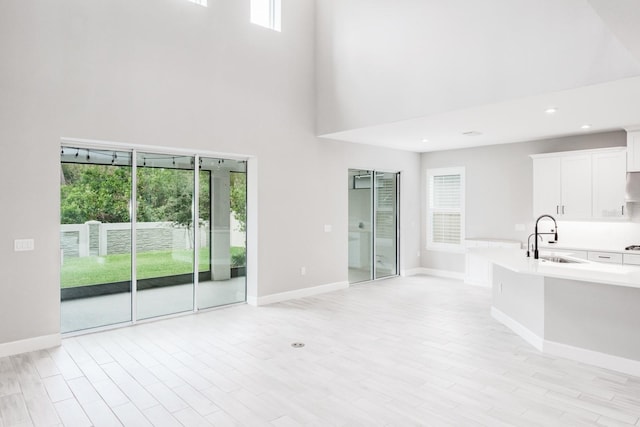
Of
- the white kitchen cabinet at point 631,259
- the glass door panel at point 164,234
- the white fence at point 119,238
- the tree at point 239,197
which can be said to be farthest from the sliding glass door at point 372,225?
the white kitchen cabinet at point 631,259

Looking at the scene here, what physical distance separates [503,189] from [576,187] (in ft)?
4.60

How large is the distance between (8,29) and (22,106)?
759mm

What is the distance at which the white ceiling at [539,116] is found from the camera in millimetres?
2840

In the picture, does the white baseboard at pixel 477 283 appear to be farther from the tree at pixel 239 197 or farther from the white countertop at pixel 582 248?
the tree at pixel 239 197

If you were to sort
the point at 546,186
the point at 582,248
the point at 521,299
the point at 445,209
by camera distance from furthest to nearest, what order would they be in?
the point at 445,209
the point at 546,186
the point at 582,248
the point at 521,299

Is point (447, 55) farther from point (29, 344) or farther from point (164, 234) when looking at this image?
point (29, 344)

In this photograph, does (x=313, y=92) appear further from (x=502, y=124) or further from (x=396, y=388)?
(x=396, y=388)

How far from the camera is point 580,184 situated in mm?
6336

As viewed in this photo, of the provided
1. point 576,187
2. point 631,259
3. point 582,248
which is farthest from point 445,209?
point 631,259

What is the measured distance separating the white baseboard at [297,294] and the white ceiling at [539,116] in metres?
2.59

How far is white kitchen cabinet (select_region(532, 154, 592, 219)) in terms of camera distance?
20.6 ft

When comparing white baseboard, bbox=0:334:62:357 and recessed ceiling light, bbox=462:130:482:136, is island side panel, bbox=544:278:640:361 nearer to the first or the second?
recessed ceiling light, bbox=462:130:482:136

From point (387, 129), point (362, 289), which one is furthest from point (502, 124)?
point (362, 289)

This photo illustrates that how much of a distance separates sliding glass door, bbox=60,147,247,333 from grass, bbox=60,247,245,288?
0.04ft
